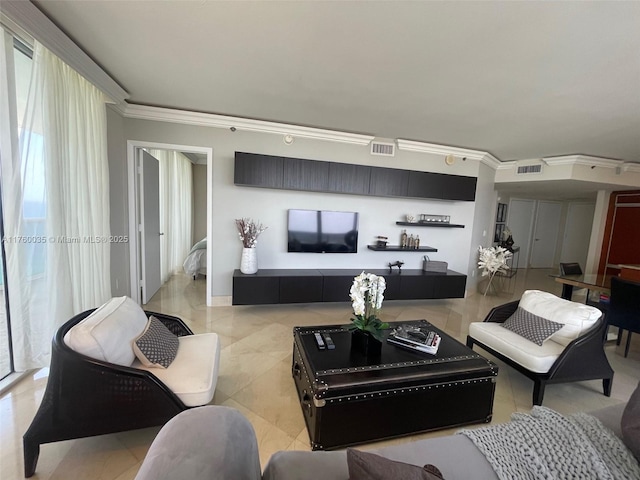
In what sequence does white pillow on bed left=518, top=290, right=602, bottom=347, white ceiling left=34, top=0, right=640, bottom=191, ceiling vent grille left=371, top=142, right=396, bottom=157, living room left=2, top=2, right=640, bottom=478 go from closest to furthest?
1. white ceiling left=34, top=0, right=640, bottom=191
2. white pillow on bed left=518, top=290, right=602, bottom=347
3. living room left=2, top=2, right=640, bottom=478
4. ceiling vent grille left=371, top=142, right=396, bottom=157

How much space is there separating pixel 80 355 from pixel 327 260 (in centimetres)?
321

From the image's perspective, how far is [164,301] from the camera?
4.05 m

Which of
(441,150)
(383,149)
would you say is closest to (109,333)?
(383,149)

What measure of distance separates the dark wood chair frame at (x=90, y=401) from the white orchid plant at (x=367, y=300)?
1232 millimetres

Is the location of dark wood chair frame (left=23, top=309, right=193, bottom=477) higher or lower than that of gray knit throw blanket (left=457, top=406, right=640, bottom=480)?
lower

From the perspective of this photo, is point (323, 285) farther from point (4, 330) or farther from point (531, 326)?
point (4, 330)

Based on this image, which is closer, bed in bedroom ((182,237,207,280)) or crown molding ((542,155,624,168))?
crown molding ((542,155,624,168))

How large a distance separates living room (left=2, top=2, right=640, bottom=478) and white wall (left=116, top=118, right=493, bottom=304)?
0.6 inches

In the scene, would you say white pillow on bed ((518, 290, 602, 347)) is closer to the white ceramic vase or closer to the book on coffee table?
the book on coffee table

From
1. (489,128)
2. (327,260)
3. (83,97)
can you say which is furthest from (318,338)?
(489,128)

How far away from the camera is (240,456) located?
0.90 metres

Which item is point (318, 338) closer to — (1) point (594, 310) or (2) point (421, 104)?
(1) point (594, 310)

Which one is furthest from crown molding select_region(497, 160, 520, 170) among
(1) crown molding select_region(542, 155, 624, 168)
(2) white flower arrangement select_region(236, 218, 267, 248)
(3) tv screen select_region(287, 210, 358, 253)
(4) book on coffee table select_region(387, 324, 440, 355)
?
(2) white flower arrangement select_region(236, 218, 267, 248)

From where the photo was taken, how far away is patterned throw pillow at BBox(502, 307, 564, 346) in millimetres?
2268
